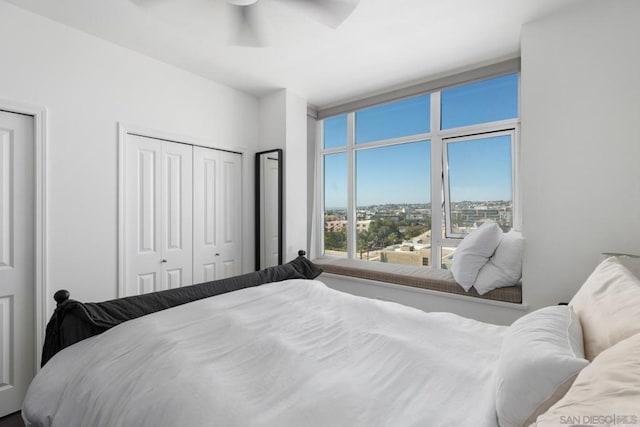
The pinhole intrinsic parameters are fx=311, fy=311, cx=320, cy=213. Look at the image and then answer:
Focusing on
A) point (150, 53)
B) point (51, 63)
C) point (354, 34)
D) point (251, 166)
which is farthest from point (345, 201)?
point (51, 63)

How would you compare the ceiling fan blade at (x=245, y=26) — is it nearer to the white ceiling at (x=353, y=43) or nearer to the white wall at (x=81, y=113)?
the white ceiling at (x=353, y=43)

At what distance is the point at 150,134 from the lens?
8.63 ft

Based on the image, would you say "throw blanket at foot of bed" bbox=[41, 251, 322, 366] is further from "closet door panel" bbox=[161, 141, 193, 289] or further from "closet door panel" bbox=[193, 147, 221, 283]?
"closet door panel" bbox=[193, 147, 221, 283]

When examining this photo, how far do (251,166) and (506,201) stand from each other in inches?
103

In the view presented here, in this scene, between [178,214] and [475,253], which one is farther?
[178,214]

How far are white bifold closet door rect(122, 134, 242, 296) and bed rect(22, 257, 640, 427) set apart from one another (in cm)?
126

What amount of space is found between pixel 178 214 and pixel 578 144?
3142 millimetres

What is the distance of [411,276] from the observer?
2809 mm

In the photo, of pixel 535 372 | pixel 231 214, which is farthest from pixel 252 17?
pixel 231 214

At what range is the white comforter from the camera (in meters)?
0.86

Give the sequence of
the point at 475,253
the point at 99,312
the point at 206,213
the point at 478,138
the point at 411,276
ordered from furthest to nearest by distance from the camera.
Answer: the point at 206,213 → the point at 478,138 → the point at 411,276 → the point at 475,253 → the point at 99,312

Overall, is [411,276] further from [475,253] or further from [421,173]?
[421,173]

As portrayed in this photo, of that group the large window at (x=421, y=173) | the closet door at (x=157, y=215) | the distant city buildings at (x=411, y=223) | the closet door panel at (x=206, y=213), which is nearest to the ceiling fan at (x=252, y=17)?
the closet door at (x=157, y=215)

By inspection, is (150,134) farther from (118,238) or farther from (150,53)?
(118,238)
